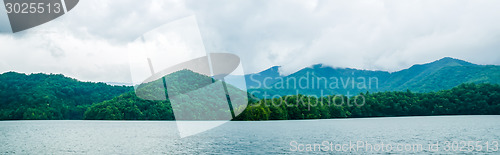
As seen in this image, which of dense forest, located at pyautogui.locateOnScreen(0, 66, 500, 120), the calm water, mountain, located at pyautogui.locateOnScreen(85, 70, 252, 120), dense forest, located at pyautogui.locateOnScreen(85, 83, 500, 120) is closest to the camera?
the calm water

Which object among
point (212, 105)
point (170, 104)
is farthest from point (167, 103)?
point (212, 105)

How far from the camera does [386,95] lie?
134 meters

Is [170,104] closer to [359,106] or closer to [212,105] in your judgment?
[212,105]

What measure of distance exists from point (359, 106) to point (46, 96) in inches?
4366

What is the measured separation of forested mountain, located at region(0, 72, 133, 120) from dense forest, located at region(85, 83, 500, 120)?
1284 cm

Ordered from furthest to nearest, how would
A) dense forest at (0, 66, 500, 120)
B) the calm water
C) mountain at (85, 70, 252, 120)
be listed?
1. mountain at (85, 70, 252, 120)
2. dense forest at (0, 66, 500, 120)
3. the calm water

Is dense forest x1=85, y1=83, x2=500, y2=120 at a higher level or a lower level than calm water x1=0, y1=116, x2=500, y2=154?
higher

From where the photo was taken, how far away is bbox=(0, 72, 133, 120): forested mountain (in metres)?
121

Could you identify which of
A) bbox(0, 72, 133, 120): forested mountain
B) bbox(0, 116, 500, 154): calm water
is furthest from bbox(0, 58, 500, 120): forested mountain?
bbox(0, 116, 500, 154): calm water

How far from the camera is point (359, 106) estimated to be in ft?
422

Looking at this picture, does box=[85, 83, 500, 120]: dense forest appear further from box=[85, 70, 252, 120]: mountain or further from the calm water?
the calm water

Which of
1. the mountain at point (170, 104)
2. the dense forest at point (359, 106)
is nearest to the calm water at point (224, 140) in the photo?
the mountain at point (170, 104)

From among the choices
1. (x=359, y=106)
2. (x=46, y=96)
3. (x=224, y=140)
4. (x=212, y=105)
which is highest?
(x=46, y=96)

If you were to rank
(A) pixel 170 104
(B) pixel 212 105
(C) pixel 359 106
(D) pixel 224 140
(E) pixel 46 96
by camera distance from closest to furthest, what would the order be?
(D) pixel 224 140
(E) pixel 46 96
(C) pixel 359 106
(B) pixel 212 105
(A) pixel 170 104
